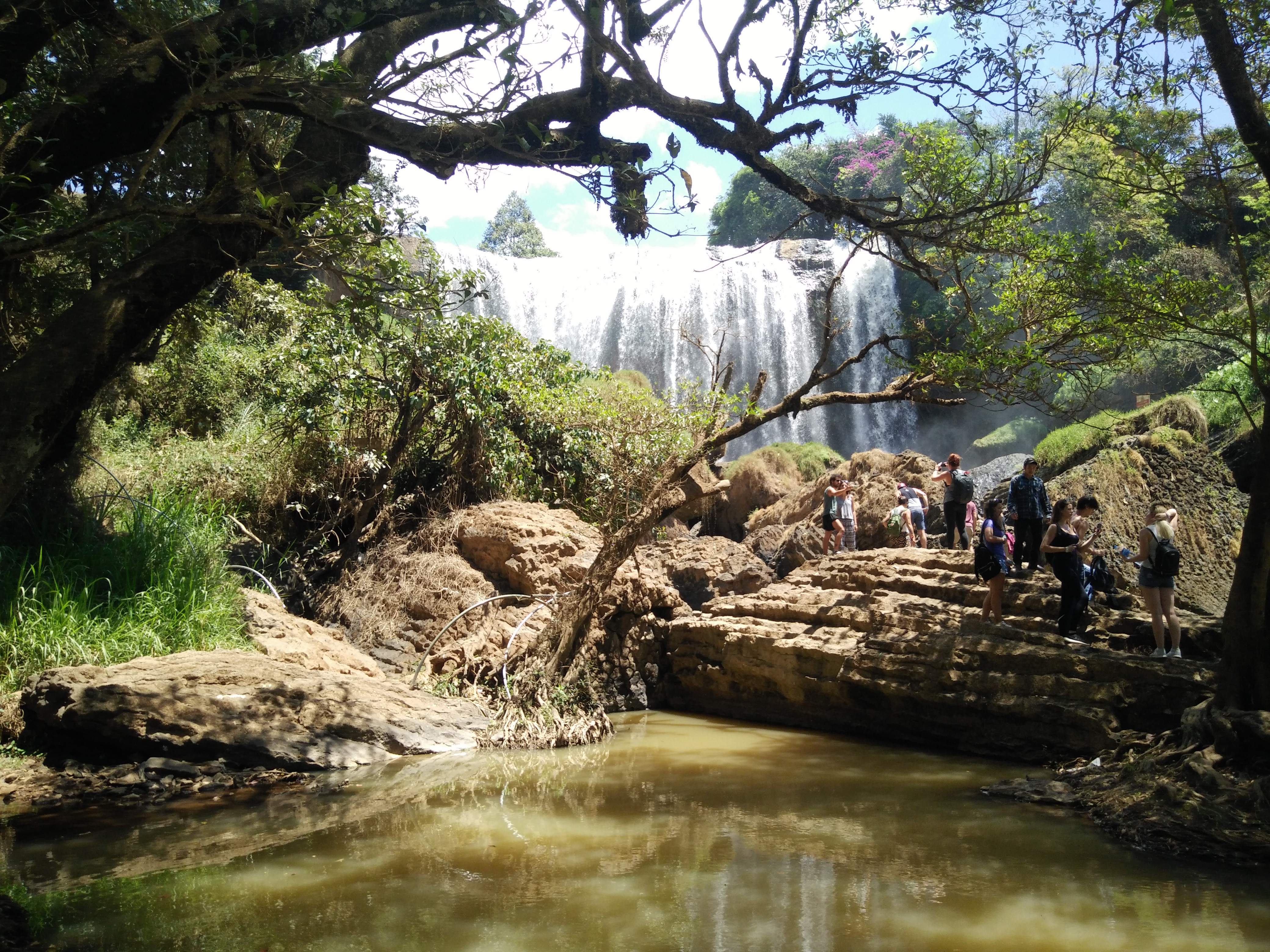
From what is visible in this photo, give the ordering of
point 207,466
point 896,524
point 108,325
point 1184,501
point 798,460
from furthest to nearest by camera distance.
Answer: point 798,460 < point 896,524 < point 207,466 < point 1184,501 < point 108,325

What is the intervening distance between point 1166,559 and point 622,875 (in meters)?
5.87

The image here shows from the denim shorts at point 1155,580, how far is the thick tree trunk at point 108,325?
7.48 meters

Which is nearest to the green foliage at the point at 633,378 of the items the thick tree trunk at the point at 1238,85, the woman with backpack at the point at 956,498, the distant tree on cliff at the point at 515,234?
the woman with backpack at the point at 956,498

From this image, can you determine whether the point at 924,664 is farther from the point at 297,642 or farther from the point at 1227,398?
the point at 1227,398

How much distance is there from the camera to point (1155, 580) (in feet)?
27.0

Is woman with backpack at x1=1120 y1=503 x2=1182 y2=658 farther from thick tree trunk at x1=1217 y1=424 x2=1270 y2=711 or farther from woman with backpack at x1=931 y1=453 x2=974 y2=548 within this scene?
woman with backpack at x1=931 y1=453 x2=974 y2=548

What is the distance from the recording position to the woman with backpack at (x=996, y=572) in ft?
29.0

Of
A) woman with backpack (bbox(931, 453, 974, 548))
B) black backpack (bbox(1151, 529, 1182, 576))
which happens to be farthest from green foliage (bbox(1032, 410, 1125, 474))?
black backpack (bbox(1151, 529, 1182, 576))

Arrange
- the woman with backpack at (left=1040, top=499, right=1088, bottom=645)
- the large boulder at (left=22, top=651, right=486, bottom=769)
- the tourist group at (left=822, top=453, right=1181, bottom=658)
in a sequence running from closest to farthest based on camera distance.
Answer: the large boulder at (left=22, top=651, right=486, bottom=769) → the tourist group at (left=822, top=453, right=1181, bottom=658) → the woman with backpack at (left=1040, top=499, right=1088, bottom=645)

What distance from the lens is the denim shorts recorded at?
323 inches

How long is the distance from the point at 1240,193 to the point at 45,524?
11541 millimetres

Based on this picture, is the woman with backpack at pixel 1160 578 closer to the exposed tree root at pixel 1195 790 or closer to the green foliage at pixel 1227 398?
the exposed tree root at pixel 1195 790

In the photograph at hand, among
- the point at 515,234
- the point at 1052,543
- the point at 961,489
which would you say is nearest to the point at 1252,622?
the point at 1052,543

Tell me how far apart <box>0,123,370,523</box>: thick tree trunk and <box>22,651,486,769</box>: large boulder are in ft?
7.19
